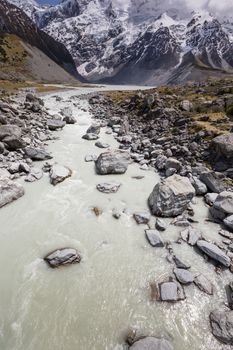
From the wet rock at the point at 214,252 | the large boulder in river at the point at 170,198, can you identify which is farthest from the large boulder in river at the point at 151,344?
the large boulder in river at the point at 170,198

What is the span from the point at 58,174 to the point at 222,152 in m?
11.9

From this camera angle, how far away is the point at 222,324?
838 centimetres

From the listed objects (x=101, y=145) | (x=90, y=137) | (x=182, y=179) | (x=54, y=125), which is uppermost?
(x=182, y=179)

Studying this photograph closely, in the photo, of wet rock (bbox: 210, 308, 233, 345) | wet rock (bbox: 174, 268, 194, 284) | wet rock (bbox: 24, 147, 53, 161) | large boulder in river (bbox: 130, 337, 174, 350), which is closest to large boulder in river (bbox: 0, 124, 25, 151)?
wet rock (bbox: 24, 147, 53, 161)

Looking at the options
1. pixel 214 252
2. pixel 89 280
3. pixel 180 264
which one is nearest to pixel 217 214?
pixel 214 252

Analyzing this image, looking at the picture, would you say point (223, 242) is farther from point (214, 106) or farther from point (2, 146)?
point (214, 106)

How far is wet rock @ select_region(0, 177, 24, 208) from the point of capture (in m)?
13.9

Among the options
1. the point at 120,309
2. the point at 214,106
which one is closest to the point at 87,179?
the point at 120,309

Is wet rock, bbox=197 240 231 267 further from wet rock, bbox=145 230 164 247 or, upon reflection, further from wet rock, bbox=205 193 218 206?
wet rock, bbox=205 193 218 206

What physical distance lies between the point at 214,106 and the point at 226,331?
94.1 ft

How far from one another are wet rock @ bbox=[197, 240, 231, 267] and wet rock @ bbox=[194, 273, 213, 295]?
1165 millimetres

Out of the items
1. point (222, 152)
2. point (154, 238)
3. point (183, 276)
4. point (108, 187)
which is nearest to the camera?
point (183, 276)

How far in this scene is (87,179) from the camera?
1769 centimetres

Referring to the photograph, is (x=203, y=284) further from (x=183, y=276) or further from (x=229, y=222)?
(x=229, y=222)
